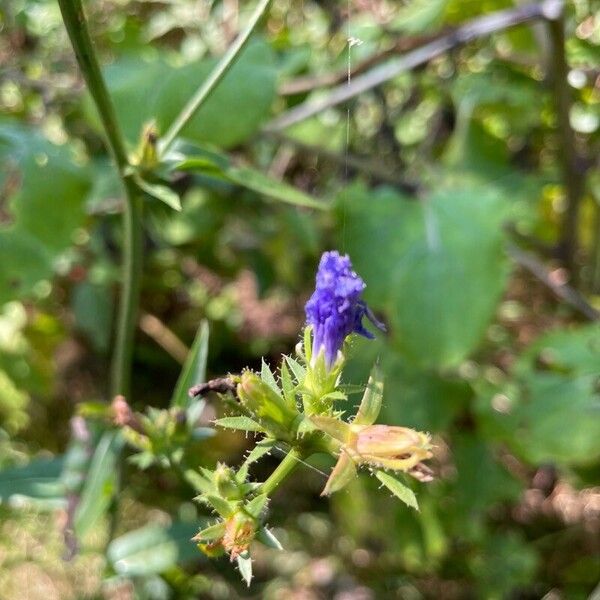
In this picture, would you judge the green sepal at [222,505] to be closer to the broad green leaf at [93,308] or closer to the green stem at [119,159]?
the green stem at [119,159]

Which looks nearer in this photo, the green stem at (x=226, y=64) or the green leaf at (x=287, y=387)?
the green leaf at (x=287, y=387)

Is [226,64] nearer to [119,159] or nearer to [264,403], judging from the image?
[119,159]

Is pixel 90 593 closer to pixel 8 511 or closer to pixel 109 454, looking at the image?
pixel 8 511

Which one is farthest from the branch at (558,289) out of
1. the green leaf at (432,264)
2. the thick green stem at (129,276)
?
the thick green stem at (129,276)

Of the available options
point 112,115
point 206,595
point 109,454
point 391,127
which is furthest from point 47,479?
point 391,127

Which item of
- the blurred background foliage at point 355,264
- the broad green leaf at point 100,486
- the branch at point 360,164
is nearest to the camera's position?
the broad green leaf at point 100,486

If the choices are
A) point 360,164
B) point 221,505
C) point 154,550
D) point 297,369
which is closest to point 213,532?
point 221,505
